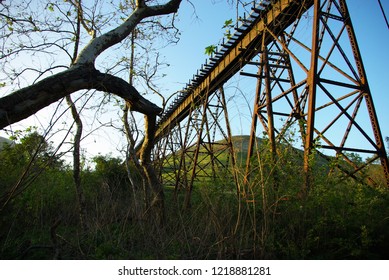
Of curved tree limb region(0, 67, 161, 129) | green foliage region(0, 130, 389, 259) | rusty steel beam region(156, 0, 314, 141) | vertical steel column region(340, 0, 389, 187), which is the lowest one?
green foliage region(0, 130, 389, 259)

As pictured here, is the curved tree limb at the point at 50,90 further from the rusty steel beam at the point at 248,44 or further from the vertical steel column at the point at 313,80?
the vertical steel column at the point at 313,80

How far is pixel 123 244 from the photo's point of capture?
12.0ft

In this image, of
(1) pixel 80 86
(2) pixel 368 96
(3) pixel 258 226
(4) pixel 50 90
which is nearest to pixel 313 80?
(2) pixel 368 96

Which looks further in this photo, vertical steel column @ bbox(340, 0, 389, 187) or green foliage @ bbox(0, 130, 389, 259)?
vertical steel column @ bbox(340, 0, 389, 187)

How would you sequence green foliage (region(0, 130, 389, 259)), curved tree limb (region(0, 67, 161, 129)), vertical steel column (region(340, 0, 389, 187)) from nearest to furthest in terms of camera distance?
curved tree limb (region(0, 67, 161, 129)) < green foliage (region(0, 130, 389, 259)) < vertical steel column (region(340, 0, 389, 187))

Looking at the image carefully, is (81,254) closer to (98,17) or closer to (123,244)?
(123,244)

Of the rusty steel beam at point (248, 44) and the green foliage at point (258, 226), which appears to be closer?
the green foliage at point (258, 226)

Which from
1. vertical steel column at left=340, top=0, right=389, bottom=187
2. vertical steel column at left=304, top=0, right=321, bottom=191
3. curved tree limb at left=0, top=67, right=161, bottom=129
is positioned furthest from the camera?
vertical steel column at left=340, top=0, right=389, bottom=187

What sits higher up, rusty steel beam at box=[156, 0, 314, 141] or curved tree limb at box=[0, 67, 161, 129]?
rusty steel beam at box=[156, 0, 314, 141]

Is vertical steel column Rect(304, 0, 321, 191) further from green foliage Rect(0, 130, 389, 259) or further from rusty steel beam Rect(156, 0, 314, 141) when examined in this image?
green foliage Rect(0, 130, 389, 259)

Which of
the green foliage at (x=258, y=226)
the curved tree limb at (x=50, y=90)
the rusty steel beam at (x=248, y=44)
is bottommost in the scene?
the green foliage at (x=258, y=226)

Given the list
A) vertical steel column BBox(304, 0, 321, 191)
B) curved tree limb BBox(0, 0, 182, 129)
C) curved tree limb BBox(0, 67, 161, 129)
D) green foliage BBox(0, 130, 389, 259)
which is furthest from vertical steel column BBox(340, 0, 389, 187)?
curved tree limb BBox(0, 67, 161, 129)

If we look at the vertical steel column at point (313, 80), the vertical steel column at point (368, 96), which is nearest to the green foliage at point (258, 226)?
the vertical steel column at point (313, 80)

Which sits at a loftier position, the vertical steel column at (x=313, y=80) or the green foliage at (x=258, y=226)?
the vertical steel column at (x=313, y=80)
